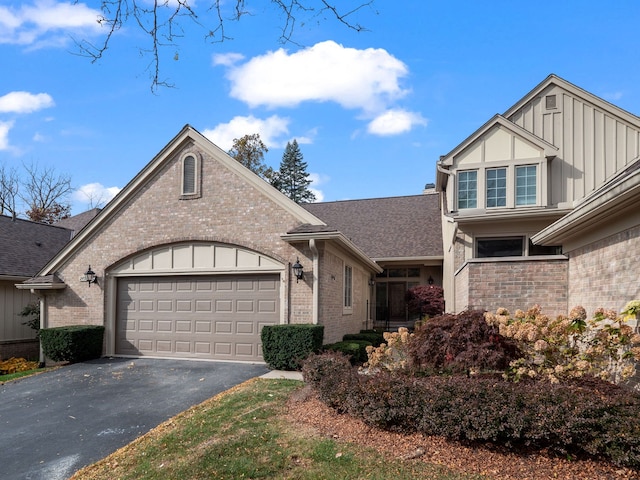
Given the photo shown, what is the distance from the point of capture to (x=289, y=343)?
10.5 m

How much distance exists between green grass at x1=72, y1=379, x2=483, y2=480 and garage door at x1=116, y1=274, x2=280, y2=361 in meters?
4.92

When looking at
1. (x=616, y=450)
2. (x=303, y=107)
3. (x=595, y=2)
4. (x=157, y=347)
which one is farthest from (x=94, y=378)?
(x=595, y=2)

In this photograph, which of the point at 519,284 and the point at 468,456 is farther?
the point at 519,284

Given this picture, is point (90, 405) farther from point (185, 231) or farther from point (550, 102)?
point (550, 102)

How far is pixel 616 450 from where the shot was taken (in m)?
4.41

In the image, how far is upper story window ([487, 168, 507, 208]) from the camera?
45.6ft

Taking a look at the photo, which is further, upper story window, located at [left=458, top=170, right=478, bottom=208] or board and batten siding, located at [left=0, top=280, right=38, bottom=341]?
board and batten siding, located at [left=0, top=280, right=38, bottom=341]

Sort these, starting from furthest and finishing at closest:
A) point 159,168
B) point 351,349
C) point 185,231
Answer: point 159,168
point 185,231
point 351,349

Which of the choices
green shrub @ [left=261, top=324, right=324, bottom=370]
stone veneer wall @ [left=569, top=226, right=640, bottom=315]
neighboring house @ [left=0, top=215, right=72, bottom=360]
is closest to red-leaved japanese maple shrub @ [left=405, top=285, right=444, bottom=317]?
green shrub @ [left=261, top=324, right=324, bottom=370]

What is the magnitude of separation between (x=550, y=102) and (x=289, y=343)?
11.4 metres

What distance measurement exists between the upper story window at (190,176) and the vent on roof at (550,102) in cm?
1118

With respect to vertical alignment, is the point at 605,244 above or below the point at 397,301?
above

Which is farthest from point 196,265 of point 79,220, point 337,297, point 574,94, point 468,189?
point 79,220

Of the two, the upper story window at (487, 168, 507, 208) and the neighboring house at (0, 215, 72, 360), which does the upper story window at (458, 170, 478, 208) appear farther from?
the neighboring house at (0, 215, 72, 360)
